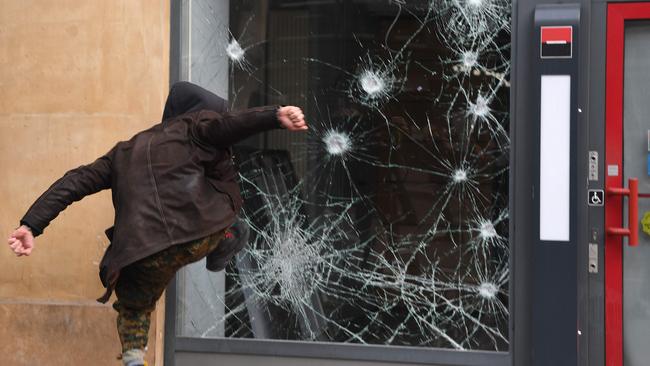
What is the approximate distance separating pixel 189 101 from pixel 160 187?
48cm

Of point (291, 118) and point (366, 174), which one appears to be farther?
point (366, 174)

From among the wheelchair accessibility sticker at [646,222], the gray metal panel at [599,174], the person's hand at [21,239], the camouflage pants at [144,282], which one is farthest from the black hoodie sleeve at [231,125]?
the wheelchair accessibility sticker at [646,222]

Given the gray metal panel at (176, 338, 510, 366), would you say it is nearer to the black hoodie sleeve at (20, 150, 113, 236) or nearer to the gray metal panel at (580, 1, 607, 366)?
the gray metal panel at (580, 1, 607, 366)

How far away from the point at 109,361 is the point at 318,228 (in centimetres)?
145

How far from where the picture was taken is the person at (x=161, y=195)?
4.27 meters

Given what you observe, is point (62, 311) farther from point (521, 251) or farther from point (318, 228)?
point (521, 251)

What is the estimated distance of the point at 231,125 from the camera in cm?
428

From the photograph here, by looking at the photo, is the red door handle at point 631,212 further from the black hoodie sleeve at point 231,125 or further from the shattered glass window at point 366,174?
the black hoodie sleeve at point 231,125

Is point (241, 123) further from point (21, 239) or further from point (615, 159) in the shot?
point (615, 159)

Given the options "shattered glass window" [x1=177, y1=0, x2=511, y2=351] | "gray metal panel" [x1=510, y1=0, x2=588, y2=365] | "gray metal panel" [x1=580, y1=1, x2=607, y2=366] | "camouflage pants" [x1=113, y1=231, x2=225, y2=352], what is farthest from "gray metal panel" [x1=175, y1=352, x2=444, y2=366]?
"gray metal panel" [x1=580, y1=1, x2=607, y2=366]

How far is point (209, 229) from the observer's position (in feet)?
14.3

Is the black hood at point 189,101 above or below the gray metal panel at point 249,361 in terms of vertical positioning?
above

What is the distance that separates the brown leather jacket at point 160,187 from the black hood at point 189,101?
0.10 metres

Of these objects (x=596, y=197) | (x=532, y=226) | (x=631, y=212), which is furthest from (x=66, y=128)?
(x=631, y=212)
